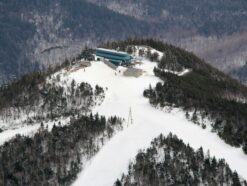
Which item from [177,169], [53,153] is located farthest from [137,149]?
[53,153]

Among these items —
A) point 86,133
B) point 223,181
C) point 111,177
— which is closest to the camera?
point 223,181

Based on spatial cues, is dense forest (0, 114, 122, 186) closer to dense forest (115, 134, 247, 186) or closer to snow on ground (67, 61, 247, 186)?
Result: snow on ground (67, 61, 247, 186)

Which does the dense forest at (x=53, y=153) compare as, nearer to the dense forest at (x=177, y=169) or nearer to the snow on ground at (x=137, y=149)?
the snow on ground at (x=137, y=149)

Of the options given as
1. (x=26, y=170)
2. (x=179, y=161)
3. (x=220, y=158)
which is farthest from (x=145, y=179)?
(x=26, y=170)

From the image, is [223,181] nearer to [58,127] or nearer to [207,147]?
[207,147]

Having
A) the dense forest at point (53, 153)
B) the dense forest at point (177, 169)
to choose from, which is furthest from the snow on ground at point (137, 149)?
the dense forest at point (177, 169)

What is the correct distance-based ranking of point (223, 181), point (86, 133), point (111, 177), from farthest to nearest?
1. point (86, 133)
2. point (111, 177)
3. point (223, 181)

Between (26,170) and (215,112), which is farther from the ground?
(215,112)
